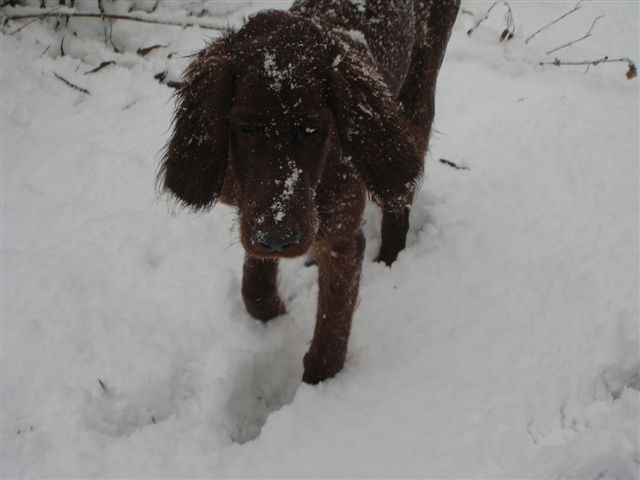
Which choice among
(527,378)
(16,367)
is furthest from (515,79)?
(16,367)

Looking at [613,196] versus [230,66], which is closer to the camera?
[230,66]

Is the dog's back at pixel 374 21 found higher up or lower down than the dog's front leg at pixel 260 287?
higher up

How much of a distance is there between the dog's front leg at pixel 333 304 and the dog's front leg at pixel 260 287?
11.9 inches

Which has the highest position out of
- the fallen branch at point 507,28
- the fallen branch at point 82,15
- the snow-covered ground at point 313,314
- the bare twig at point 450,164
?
the fallen branch at point 507,28

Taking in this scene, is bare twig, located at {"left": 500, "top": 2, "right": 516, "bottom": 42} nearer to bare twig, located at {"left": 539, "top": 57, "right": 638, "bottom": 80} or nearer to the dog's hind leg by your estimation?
bare twig, located at {"left": 539, "top": 57, "right": 638, "bottom": 80}

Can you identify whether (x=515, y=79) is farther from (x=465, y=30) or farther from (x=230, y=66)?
(x=230, y=66)

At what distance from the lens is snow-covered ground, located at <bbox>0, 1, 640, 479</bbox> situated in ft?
7.08

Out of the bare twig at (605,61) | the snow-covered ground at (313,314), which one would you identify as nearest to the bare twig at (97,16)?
the snow-covered ground at (313,314)

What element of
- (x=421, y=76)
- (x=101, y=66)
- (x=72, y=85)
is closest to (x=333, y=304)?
(x=421, y=76)

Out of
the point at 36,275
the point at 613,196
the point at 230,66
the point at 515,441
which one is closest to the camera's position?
the point at 230,66

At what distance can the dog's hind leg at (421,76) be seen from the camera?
9.48 ft

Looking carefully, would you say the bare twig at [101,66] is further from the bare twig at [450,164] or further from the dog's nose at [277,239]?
the dog's nose at [277,239]

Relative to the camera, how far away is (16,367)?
2.40 m

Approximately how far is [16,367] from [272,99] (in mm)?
1722
